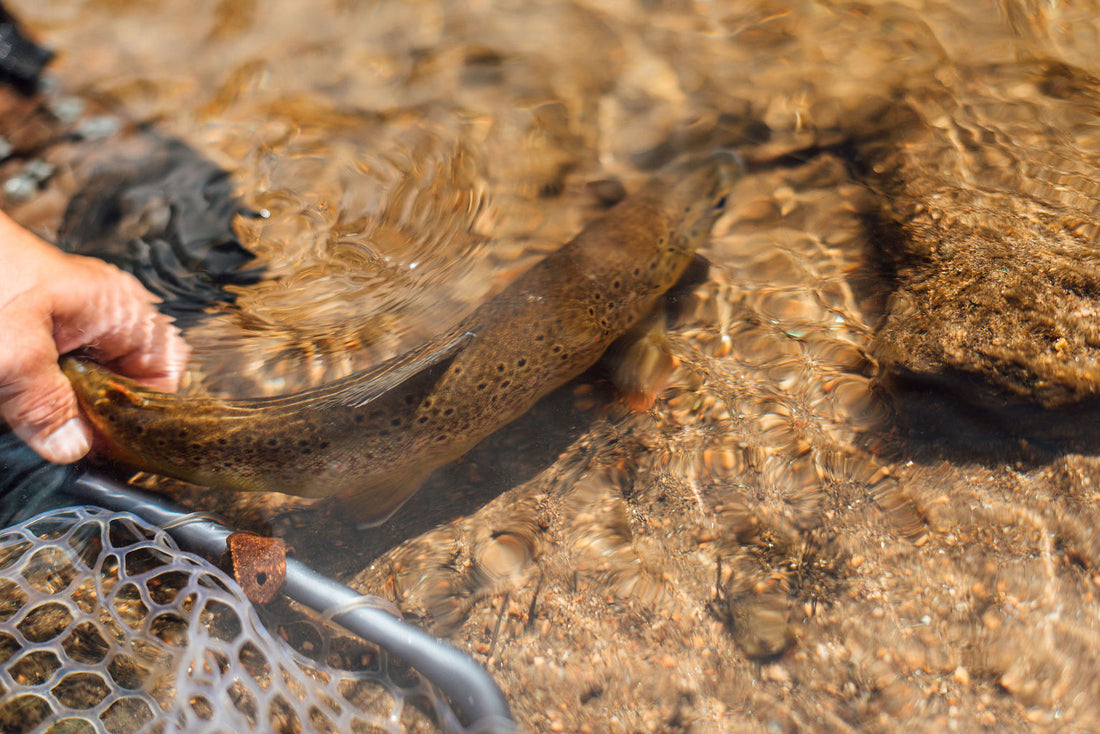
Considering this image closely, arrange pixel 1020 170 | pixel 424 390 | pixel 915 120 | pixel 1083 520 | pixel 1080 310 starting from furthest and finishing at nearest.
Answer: pixel 915 120
pixel 1020 170
pixel 424 390
pixel 1080 310
pixel 1083 520

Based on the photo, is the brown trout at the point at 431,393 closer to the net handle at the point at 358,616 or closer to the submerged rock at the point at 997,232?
the net handle at the point at 358,616

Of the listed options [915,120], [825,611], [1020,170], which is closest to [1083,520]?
[825,611]

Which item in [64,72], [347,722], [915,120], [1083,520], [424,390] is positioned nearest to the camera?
[347,722]

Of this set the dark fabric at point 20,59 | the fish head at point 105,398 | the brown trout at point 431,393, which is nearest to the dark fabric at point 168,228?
the fish head at point 105,398

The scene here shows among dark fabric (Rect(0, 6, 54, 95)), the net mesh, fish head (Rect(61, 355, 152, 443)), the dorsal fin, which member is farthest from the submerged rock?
dark fabric (Rect(0, 6, 54, 95))

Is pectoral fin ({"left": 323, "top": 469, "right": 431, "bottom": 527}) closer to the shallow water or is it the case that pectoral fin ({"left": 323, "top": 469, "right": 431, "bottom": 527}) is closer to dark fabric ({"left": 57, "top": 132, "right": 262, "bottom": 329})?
the shallow water

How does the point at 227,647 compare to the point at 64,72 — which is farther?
the point at 64,72

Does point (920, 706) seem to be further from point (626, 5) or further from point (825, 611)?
point (626, 5)
